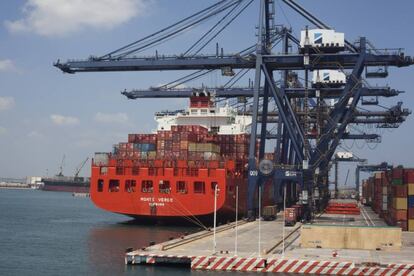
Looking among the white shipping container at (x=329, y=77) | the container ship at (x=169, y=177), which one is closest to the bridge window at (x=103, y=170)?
the container ship at (x=169, y=177)

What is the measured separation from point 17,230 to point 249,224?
16.6 metres

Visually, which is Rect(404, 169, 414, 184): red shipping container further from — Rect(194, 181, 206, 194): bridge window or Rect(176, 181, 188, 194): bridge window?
Rect(176, 181, 188, 194): bridge window

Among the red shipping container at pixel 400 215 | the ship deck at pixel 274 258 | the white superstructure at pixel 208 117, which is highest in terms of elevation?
the white superstructure at pixel 208 117

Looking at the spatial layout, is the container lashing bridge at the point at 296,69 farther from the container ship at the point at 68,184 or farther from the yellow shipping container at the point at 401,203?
the container ship at the point at 68,184

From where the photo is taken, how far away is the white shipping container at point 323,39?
39219mm

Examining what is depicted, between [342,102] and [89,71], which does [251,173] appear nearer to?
[342,102]

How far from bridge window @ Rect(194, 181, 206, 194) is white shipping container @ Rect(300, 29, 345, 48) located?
12117 millimetres

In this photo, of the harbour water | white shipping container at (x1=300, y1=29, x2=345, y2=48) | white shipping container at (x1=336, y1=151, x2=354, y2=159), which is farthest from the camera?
white shipping container at (x1=336, y1=151, x2=354, y2=159)

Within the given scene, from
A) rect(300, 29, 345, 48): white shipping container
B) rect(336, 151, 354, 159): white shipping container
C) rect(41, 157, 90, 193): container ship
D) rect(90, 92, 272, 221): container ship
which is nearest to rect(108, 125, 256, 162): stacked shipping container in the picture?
rect(90, 92, 272, 221): container ship

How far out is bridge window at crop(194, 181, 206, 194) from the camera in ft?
136

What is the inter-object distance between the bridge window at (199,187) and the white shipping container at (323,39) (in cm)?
1212

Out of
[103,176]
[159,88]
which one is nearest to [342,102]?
[103,176]

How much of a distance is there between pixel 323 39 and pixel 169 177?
581 inches

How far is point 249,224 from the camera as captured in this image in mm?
39250
